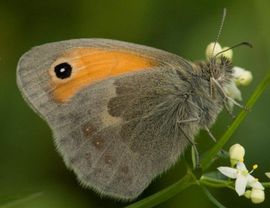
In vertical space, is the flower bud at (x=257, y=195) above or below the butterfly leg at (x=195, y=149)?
below

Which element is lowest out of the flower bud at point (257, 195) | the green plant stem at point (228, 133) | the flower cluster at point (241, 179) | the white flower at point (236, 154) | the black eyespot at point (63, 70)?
the flower bud at point (257, 195)

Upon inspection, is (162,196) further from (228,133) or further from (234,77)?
(234,77)

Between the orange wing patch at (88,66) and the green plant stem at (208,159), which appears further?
the orange wing patch at (88,66)

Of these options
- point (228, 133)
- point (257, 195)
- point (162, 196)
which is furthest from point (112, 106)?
point (257, 195)

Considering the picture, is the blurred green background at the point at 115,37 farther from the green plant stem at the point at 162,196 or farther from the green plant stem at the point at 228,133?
the green plant stem at the point at 228,133

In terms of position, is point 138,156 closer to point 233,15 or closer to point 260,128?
point 260,128

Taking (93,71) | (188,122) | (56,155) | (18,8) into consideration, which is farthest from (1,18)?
(188,122)

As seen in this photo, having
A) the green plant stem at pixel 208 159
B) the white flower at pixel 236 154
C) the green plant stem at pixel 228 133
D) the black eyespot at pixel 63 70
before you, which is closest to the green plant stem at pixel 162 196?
the green plant stem at pixel 208 159
